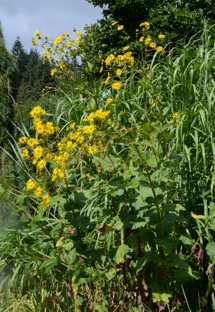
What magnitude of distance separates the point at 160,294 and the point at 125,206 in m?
0.45

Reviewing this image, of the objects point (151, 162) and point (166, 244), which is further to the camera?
point (151, 162)

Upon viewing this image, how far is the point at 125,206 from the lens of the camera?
1.46 m

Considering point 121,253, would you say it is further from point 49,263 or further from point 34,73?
point 34,73

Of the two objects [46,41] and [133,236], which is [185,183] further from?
[46,41]

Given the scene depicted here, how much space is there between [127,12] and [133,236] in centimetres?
601

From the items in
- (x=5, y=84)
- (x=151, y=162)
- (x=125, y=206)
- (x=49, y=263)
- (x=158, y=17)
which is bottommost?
(x=49, y=263)

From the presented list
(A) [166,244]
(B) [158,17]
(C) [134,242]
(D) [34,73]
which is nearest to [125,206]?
(C) [134,242]

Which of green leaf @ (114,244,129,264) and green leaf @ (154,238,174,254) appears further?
green leaf @ (114,244,129,264)

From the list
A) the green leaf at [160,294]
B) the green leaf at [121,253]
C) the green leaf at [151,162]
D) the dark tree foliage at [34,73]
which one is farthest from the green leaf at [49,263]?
the dark tree foliage at [34,73]

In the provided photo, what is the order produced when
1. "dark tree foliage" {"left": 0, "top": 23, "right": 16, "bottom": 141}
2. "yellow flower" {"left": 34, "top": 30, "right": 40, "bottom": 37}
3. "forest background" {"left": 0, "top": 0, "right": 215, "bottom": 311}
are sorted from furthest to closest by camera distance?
"dark tree foliage" {"left": 0, "top": 23, "right": 16, "bottom": 141} → "yellow flower" {"left": 34, "top": 30, "right": 40, "bottom": 37} → "forest background" {"left": 0, "top": 0, "right": 215, "bottom": 311}

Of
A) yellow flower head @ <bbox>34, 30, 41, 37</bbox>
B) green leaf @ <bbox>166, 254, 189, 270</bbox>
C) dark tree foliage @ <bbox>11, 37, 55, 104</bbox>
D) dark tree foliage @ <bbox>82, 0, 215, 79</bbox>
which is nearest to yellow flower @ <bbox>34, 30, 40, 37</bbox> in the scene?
yellow flower head @ <bbox>34, 30, 41, 37</bbox>

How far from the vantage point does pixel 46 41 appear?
1836 mm

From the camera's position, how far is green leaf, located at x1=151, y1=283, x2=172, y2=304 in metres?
1.18

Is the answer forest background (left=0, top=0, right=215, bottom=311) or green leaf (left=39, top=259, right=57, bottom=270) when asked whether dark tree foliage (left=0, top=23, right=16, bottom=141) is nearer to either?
forest background (left=0, top=0, right=215, bottom=311)
